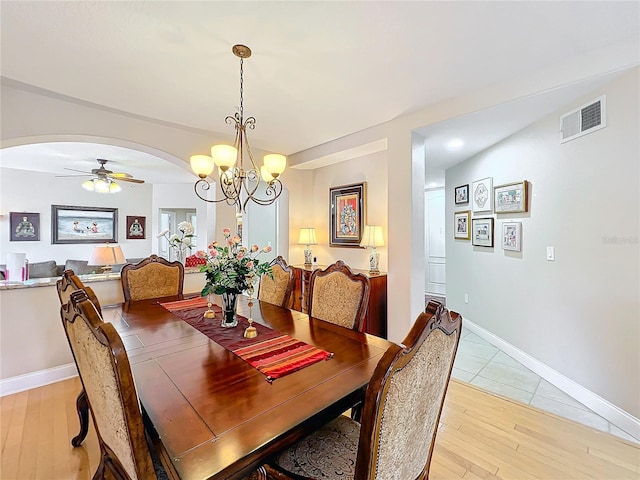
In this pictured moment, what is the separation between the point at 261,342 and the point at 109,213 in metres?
6.63

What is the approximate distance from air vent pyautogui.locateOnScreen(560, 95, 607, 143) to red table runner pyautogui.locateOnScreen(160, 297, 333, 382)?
262cm

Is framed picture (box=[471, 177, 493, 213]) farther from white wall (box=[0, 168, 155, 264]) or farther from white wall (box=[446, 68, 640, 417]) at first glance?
white wall (box=[0, 168, 155, 264])

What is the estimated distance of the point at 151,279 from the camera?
271 cm

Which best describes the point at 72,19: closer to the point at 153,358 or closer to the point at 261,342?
the point at 153,358

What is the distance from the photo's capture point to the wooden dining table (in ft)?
2.68

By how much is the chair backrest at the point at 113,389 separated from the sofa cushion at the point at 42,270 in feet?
18.6

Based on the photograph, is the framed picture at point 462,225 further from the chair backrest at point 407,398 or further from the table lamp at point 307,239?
the chair backrest at point 407,398

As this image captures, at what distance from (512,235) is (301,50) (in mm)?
2859

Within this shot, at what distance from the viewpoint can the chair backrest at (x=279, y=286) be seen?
247 cm

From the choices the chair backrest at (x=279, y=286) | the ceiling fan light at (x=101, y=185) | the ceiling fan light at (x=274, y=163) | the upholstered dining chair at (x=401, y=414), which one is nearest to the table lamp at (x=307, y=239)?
the chair backrest at (x=279, y=286)

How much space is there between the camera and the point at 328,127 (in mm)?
3217

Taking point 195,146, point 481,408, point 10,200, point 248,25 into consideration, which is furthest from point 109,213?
point 481,408

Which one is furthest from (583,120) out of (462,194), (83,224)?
(83,224)

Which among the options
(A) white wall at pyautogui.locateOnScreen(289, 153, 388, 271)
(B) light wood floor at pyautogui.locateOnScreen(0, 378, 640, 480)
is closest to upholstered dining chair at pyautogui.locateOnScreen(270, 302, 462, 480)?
(B) light wood floor at pyautogui.locateOnScreen(0, 378, 640, 480)
